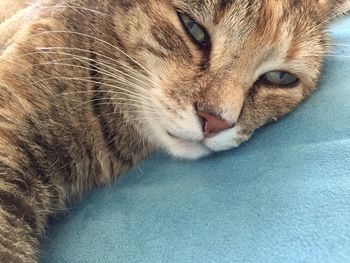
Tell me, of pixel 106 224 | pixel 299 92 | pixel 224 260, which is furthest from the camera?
pixel 299 92

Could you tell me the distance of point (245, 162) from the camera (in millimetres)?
997

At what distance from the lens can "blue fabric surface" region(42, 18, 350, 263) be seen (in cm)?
77

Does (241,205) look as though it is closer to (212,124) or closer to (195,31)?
(212,124)

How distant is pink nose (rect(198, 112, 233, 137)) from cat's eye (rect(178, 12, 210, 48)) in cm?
17

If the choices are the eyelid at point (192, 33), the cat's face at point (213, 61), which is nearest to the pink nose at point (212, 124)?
the cat's face at point (213, 61)

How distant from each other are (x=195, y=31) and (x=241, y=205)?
1.32 feet

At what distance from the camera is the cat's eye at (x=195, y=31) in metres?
1.06

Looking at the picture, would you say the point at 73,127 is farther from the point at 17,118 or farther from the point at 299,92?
the point at 299,92

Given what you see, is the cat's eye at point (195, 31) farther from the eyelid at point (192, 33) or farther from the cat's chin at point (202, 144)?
the cat's chin at point (202, 144)

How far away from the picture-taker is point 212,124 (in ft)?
3.23

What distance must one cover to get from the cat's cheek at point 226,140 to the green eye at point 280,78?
0.17m

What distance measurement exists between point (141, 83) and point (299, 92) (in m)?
0.38

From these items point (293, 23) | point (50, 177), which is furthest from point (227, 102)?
point (50, 177)

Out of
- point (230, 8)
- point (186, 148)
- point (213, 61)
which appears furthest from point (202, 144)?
point (230, 8)
